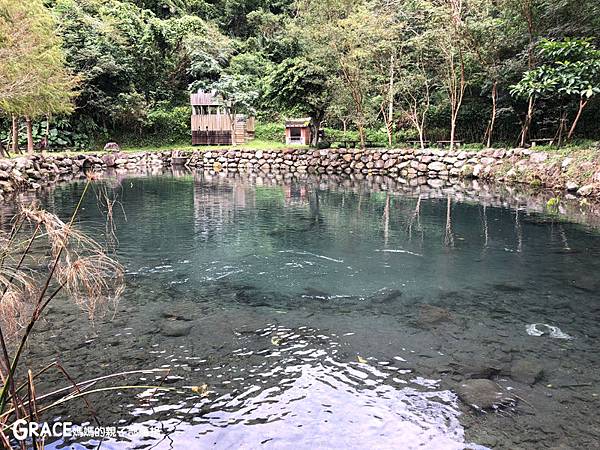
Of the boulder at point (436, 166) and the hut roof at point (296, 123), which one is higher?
the hut roof at point (296, 123)

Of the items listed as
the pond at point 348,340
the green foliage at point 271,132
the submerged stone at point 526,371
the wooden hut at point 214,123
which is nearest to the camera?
the pond at point 348,340

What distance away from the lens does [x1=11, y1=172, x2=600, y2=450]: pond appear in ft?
12.1

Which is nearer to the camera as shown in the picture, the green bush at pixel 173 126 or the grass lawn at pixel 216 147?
the grass lawn at pixel 216 147

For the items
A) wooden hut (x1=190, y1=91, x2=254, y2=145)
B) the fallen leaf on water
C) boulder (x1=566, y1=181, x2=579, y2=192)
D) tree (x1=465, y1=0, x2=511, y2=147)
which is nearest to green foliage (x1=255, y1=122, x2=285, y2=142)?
wooden hut (x1=190, y1=91, x2=254, y2=145)

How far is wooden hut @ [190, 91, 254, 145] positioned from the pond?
75.0 ft

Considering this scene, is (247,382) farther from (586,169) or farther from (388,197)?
(586,169)

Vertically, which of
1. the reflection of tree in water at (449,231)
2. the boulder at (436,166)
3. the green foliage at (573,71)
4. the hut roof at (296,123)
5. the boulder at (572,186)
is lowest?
the reflection of tree in water at (449,231)

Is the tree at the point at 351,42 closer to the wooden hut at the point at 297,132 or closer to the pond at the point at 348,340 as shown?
the wooden hut at the point at 297,132

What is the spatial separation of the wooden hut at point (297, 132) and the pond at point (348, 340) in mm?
21841

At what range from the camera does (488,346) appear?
500 centimetres

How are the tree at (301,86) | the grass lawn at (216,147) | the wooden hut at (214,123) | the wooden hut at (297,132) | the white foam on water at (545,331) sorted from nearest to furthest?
the white foam on water at (545,331)
the tree at (301,86)
the grass lawn at (216,147)
the wooden hut at (297,132)
the wooden hut at (214,123)

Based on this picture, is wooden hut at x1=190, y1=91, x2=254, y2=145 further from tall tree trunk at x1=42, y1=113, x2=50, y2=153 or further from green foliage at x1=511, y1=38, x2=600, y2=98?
green foliage at x1=511, y1=38, x2=600, y2=98

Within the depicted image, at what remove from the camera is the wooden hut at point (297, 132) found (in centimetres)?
3156

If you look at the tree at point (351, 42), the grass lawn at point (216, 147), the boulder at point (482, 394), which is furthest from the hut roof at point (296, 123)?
the boulder at point (482, 394)
